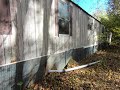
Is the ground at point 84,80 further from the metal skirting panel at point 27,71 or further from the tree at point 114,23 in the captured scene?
the tree at point 114,23

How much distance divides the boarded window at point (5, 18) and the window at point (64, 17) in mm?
3672

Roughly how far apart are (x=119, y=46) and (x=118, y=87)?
12584 mm

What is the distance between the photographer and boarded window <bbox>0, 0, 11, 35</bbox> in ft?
14.2

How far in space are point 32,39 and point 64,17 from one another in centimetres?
327

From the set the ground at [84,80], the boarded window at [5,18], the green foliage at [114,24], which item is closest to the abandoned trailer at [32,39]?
the boarded window at [5,18]

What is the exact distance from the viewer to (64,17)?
8711mm

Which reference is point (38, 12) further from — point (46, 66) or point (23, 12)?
point (46, 66)

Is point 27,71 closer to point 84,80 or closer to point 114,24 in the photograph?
point 84,80

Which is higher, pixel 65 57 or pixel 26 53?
pixel 26 53

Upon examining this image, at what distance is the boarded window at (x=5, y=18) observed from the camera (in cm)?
432

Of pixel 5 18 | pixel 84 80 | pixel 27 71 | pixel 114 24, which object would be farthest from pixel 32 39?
pixel 114 24

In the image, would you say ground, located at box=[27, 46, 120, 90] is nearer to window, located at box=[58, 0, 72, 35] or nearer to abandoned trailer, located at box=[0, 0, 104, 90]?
abandoned trailer, located at box=[0, 0, 104, 90]

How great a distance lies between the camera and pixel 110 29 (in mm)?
18734

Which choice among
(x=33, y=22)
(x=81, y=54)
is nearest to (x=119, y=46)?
(x=81, y=54)
